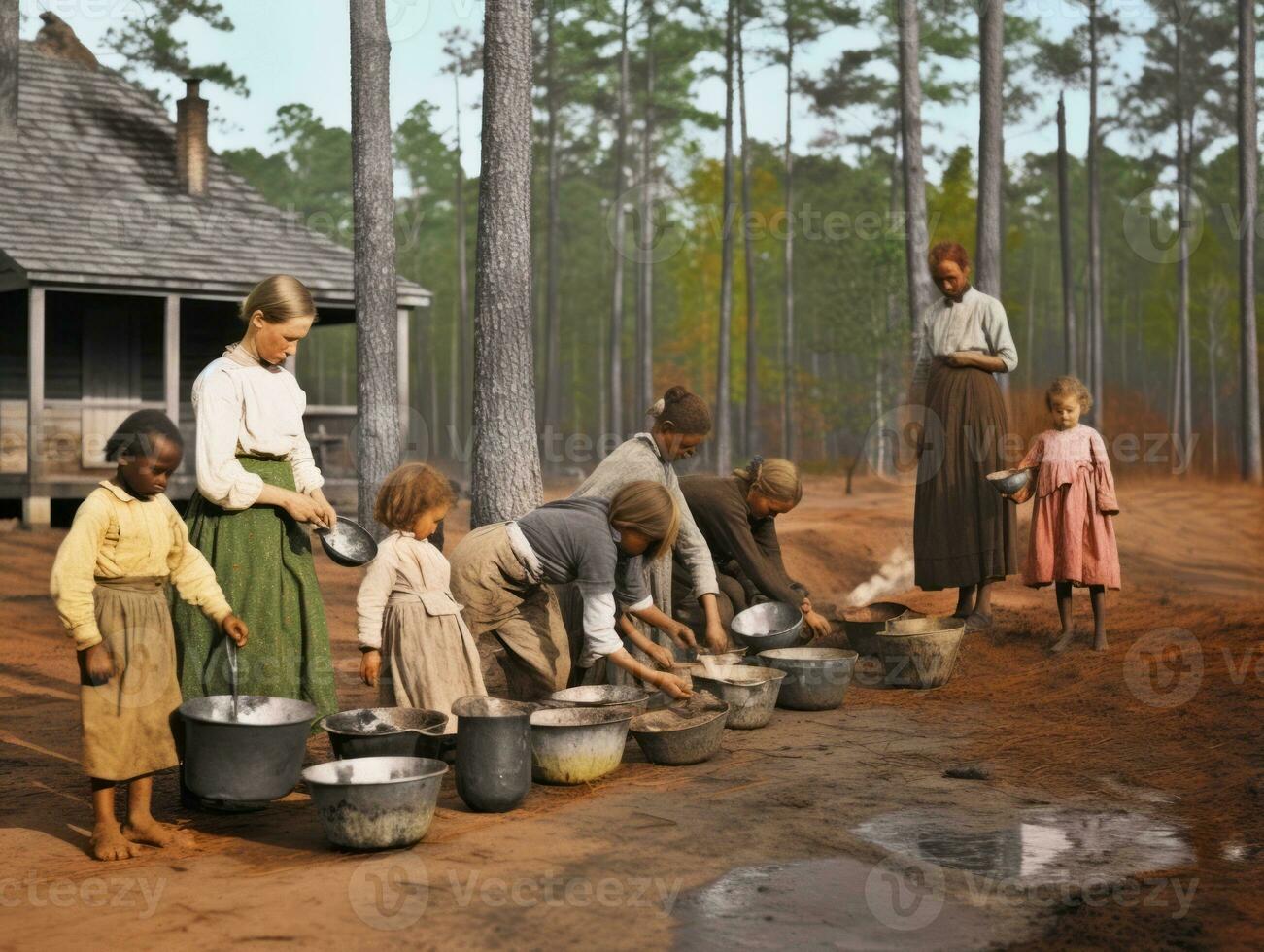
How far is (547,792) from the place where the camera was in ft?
17.3

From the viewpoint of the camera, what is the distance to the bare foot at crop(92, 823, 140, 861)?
4391 mm

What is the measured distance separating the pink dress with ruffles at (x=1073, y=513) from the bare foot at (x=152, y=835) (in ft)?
17.6

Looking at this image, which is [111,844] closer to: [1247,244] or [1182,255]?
[1247,244]

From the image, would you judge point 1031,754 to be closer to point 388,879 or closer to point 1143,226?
point 388,879

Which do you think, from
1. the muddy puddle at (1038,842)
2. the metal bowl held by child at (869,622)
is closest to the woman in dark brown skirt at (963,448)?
the metal bowl held by child at (869,622)

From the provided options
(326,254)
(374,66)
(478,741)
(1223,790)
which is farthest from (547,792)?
(326,254)

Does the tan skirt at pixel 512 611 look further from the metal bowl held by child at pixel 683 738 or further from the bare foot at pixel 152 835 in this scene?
the bare foot at pixel 152 835

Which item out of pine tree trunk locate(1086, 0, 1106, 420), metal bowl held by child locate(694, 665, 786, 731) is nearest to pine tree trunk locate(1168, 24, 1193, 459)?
pine tree trunk locate(1086, 0, 1106, 420)

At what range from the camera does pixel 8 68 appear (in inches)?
708

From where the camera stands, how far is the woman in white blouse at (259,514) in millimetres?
4898

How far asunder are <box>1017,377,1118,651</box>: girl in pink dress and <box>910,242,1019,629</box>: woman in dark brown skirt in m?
0.24

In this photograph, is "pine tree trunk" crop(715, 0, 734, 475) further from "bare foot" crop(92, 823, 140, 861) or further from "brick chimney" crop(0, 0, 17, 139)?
"bare foot" crop(92, 823, 140, 861)

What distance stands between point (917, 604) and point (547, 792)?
585 centimetres

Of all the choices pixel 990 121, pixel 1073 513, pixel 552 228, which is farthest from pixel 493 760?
pixel 552 228
